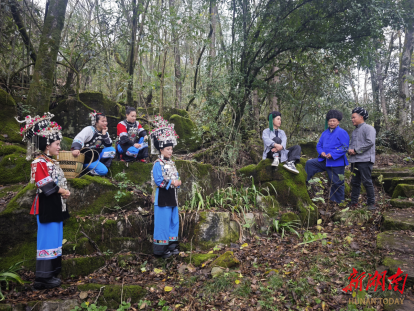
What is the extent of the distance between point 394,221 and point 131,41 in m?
8.78

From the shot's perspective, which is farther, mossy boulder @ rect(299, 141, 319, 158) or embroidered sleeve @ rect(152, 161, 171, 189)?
mossy boulder @ rect(299, 141, 319, 158)

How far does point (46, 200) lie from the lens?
3475mm

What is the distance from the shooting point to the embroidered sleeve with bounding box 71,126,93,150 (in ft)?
15.8

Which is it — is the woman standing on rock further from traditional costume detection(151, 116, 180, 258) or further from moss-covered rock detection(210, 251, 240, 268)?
moss-covered rock detection(210, 251, 240, 268)

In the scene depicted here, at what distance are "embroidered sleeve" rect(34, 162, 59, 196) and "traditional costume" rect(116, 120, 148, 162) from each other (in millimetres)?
2288

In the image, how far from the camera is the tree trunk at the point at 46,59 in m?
5.69

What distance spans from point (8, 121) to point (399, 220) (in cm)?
814

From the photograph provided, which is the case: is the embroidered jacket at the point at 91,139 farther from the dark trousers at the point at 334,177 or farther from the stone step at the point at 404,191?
the stone step at the point at 404,191

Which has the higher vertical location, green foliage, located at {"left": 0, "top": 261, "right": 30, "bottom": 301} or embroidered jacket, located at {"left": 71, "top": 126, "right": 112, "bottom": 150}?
embroidered jacket, located at {"left": 71, "top": 126, "right": 112, "bottom": 150}

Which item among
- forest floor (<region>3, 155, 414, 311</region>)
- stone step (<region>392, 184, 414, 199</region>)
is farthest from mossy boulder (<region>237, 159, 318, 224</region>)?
stone step (<region>392, 184, 414, 199</region>)

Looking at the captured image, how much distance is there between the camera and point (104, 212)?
183 inches

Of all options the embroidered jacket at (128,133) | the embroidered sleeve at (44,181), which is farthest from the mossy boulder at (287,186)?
the embroidered sleeve at (44,181)

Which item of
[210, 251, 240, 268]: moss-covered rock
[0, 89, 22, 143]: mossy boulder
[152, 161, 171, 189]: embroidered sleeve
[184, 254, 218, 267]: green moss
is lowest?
[184, 254, 218, 267]: green moss

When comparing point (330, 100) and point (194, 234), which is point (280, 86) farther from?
point (194, 234)
